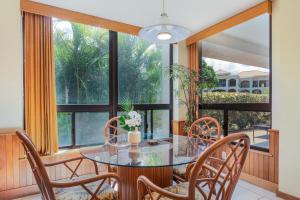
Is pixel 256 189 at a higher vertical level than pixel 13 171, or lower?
lower

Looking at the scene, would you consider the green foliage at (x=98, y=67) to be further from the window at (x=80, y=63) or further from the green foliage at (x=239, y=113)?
the green foliage at (x=239, y=113)

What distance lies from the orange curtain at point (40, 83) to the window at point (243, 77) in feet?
8.71

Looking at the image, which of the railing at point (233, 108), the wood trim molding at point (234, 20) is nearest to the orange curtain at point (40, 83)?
the wood trim molding at point (234, 20)

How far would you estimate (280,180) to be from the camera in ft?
8.02

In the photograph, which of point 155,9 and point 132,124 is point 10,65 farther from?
point 155,9

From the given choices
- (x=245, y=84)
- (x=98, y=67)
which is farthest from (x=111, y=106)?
(x=245, y=84)

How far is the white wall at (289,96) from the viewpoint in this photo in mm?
2305

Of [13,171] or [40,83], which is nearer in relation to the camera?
[13,171]

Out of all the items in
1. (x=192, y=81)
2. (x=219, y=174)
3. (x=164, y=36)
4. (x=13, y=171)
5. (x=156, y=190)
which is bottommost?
(x=13, y=171)

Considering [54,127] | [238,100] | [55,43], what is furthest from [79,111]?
[238,100]

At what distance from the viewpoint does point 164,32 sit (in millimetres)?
2123

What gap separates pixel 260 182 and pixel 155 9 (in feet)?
9.57

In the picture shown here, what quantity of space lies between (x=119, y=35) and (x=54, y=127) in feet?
6.11

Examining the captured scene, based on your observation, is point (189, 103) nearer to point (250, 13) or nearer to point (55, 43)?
point (250, 13)
